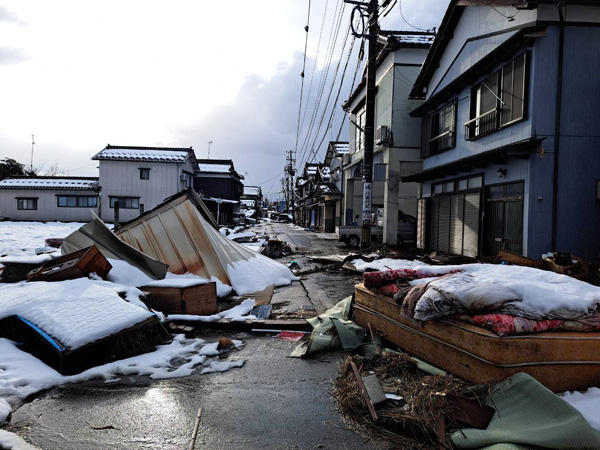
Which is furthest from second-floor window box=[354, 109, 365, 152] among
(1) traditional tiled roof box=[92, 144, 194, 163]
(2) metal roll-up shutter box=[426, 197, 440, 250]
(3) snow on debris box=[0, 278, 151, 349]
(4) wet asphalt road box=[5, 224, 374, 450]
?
(4) wet asphalt road box=[5, 224, 374, 450]

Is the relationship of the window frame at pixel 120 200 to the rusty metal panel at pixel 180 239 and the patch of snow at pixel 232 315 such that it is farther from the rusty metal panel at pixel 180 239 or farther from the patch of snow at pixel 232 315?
the patch of snow at pixel 232 315

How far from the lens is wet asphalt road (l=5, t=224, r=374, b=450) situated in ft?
8.37

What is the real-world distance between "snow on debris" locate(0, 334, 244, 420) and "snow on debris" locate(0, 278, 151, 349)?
1.03 feet

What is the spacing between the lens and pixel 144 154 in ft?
106

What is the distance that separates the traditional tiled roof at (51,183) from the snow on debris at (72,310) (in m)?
31.5

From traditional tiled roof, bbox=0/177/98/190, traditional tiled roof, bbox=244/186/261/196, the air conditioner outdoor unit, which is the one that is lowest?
traditional tiled roof, bbox=0/177/98/190

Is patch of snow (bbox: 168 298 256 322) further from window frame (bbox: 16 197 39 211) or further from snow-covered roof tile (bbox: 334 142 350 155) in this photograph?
window frame (bbox: 16 197 39 211)

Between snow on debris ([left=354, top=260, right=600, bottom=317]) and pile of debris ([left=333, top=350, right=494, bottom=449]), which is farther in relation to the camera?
snow on debris ([left=354, top=260, right=600, bottom=317])

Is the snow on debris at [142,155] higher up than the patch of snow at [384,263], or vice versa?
the snow on debris at [142,155]

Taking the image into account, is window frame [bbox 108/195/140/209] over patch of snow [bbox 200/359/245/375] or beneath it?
over

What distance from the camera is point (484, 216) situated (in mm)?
11078

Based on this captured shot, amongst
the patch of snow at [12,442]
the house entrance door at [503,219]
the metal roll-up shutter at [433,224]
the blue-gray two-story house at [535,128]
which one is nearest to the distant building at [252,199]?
the metal roll-up shutter at [433,224]

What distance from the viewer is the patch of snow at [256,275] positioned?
7.77 m

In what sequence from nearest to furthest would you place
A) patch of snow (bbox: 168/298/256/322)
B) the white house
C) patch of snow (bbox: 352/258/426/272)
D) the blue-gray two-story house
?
patch of snow (bbox: 168/298/256/322), the blue-gray two-story house, patch of snow (bbox: 352/258/426/272), the white house
